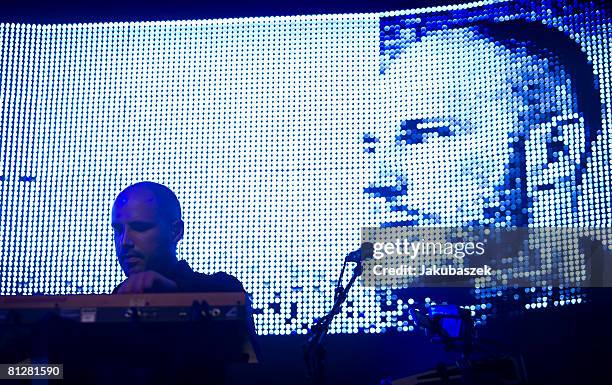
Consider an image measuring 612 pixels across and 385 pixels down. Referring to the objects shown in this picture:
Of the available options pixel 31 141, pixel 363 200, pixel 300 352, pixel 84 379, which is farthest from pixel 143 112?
pixel 84 379

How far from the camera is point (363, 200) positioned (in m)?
5.37

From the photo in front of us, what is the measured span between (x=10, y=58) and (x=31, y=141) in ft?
2.41

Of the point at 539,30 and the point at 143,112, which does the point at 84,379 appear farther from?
the point at 539,30

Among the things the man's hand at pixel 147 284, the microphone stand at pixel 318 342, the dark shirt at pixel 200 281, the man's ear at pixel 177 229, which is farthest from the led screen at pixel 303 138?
the man's hand at pixel 147 284

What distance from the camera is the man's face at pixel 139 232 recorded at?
4.49m

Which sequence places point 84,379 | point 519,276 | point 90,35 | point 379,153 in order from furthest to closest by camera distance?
point 90,35, point 379,153, point 519,276, point 84,379

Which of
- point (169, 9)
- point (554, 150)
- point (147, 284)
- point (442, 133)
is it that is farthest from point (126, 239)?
point (554, 150)

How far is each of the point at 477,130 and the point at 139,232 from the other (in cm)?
261

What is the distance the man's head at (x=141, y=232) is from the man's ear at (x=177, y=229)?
0.30ft

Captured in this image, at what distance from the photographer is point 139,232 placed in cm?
449

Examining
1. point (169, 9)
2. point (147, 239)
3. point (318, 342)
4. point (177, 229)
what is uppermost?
point (169, 9)

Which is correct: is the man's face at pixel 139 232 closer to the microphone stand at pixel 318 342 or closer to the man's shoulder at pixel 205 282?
the man's shoulder at pixel 205 282

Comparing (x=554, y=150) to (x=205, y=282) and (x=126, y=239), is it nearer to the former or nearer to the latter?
(x=205, y=282)

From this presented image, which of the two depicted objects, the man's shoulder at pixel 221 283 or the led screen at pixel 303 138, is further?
the led screen at pixel 303 138
